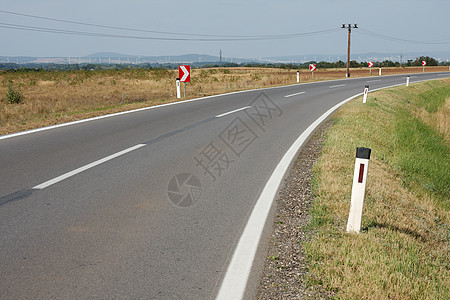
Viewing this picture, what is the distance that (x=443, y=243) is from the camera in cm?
443

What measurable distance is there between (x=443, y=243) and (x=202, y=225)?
2929 millimetres

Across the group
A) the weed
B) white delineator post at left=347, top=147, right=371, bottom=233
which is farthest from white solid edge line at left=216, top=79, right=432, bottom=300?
the weed

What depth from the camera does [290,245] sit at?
379 cm

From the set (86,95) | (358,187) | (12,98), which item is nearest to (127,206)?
(358,187)

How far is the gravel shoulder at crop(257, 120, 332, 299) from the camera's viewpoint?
118 inches

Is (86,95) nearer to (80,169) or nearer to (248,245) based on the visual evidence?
(80,169)

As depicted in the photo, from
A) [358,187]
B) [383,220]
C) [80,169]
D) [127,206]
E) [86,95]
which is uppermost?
[86,95]

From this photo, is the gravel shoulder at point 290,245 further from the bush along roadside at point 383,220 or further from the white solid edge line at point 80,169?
the white solid edge line at point 80,169

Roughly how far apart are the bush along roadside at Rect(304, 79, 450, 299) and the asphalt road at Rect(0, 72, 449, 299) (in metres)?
0.93

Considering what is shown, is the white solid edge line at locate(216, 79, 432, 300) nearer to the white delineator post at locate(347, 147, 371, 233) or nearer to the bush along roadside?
the bush along roadside

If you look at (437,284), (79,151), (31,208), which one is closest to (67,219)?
(31,208)

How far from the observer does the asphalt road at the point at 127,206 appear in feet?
10.3

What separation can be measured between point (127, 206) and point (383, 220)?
322 centimetres

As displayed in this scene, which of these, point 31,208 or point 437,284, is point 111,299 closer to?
point 31,208
